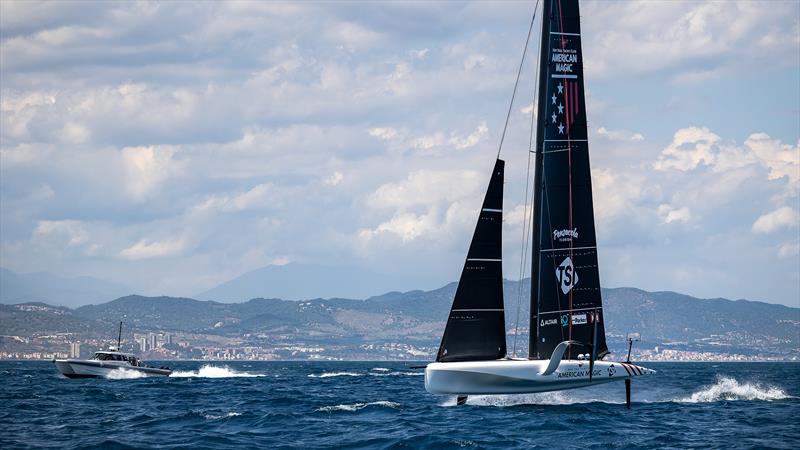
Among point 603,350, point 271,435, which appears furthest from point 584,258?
point 271,435

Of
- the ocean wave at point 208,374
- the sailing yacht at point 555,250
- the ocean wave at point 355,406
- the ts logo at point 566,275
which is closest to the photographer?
the sailing yacht at point 555,250

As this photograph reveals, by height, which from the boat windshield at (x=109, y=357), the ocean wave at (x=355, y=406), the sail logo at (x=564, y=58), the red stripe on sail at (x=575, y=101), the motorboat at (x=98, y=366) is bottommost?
the ocean wave at (x=355, y=406)

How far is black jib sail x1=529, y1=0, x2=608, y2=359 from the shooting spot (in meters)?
46.5

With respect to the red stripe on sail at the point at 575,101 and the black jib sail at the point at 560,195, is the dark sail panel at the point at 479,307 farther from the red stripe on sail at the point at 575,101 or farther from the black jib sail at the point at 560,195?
the red stripe on sail at the point at 575,101

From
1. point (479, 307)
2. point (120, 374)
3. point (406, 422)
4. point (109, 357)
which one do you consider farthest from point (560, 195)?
point (109, 357)

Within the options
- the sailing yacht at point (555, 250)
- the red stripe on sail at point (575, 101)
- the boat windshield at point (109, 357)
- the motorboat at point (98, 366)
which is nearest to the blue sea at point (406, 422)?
the sailing yacht at point (555, 250)

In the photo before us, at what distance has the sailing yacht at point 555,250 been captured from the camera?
45375mm

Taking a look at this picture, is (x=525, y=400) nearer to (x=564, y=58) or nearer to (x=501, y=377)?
(x=501, y=377)

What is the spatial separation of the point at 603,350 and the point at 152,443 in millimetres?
19855

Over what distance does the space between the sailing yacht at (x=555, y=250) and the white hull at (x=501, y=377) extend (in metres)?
0.13

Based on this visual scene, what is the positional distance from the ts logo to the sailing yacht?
4cm

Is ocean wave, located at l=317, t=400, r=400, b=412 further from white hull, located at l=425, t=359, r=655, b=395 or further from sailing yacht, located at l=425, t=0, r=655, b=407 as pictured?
white hull, located at l=425, t=359, r=655, b=395

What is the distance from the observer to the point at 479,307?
45.3m

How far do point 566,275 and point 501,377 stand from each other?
212 inches
